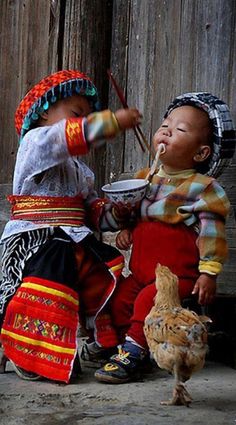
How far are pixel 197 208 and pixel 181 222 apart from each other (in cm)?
11

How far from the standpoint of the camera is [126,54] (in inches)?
184

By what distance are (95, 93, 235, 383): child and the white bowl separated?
14 centimetres

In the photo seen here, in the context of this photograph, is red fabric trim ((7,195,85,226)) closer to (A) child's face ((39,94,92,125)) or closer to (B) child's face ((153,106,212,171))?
(A) child's face ((39,94,92,125))

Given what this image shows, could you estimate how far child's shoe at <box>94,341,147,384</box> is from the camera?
3.18m

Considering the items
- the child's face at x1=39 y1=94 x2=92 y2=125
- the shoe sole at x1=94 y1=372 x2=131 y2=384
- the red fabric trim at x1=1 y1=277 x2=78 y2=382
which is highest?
the child's face at x1=39 y1=94 x2=92 y2=125

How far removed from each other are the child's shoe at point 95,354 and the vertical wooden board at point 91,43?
1367mm

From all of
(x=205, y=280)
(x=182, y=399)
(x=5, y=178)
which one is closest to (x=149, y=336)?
(x=182, y=399)

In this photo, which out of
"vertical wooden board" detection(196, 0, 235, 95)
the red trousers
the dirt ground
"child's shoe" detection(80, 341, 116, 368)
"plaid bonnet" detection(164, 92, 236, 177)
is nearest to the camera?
the dirt ground

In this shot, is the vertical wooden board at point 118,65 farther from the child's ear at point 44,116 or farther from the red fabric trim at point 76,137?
the red fabric trim at point 76,137

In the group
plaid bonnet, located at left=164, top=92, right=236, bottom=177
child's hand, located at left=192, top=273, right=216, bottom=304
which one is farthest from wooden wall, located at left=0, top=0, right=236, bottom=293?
child's hand, located at left=192, top=273, right=216, bottom=304

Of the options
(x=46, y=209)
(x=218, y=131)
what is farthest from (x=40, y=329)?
(x=218, y=131)

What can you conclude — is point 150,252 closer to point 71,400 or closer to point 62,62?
point 71,400

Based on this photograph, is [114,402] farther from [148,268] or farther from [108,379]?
[148,268]

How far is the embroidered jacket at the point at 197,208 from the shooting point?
322cm
